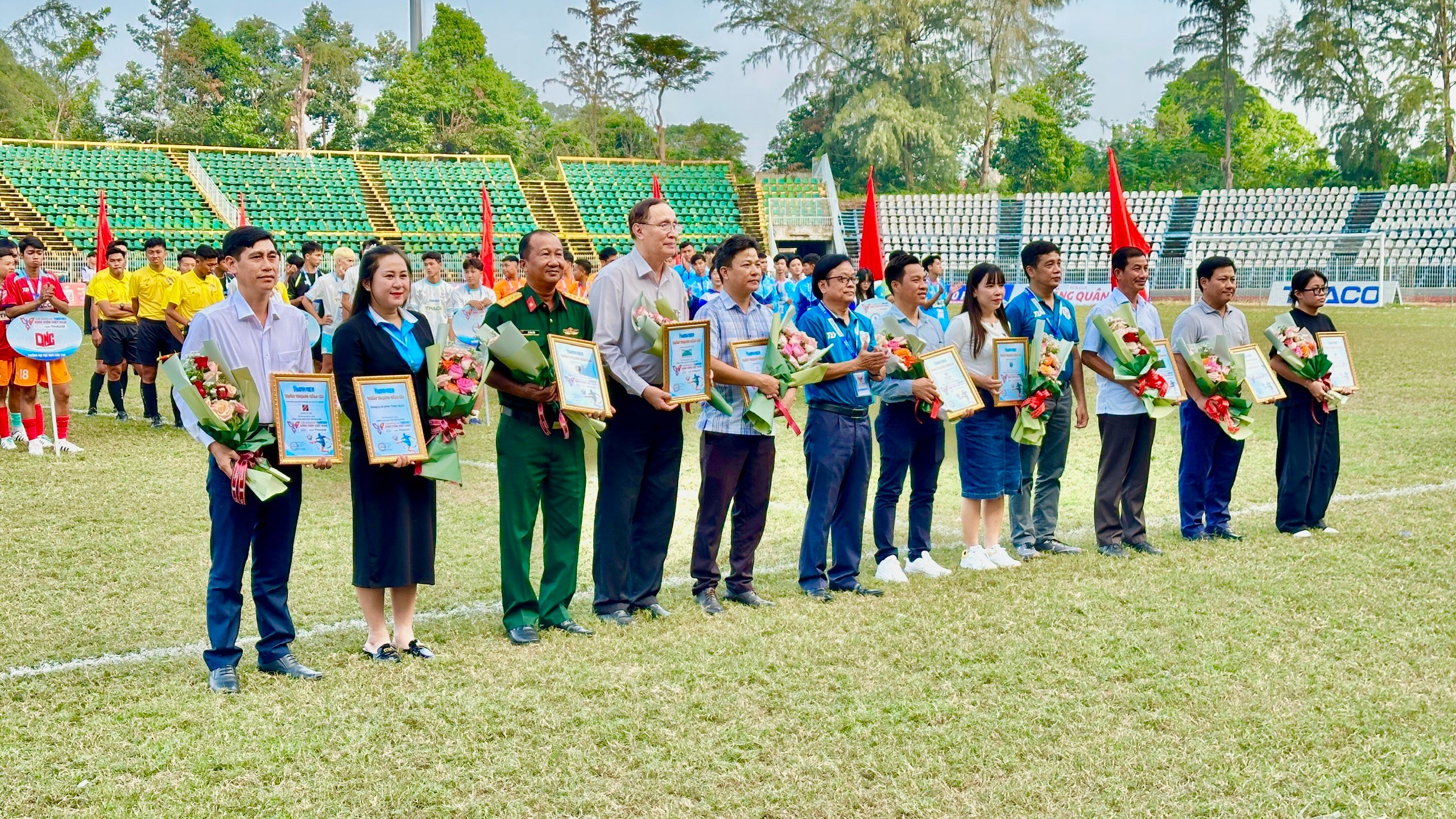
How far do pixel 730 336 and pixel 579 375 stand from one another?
0.96m

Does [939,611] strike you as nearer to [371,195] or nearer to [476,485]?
[476,485]

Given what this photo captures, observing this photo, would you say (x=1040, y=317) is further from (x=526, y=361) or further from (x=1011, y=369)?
(x=526, y=361)

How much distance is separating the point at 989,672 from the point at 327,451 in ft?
8.66

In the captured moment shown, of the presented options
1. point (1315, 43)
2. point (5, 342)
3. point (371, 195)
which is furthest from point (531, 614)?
point (1315, 43)

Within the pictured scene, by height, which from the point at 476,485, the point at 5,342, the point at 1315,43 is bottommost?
the point at 476,485

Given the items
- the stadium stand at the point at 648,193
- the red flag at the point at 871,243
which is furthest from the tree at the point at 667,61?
the red flag at the point at 871,243

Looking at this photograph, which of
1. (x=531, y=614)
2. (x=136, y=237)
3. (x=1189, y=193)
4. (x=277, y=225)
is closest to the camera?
(x=531, y=614)

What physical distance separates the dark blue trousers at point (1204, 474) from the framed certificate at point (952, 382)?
1.81 meters

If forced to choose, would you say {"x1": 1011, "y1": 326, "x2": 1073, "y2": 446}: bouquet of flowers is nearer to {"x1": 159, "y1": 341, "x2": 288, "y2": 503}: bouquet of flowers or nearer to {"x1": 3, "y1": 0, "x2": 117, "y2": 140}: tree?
{"x1": 159, "y1": 341, "x2": 288, "y2": 503}: bouquet of flowers

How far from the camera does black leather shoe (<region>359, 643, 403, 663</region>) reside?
534 cm

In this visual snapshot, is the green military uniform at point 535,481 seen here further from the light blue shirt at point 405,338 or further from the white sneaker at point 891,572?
the white sneaker at point 891,572

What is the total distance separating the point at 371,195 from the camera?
38.6 metres

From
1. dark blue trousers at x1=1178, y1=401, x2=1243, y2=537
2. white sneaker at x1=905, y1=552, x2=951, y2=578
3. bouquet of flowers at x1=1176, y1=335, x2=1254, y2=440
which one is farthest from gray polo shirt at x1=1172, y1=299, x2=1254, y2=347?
white sneaker at x1=905, y1=552, x2=951, y2=578

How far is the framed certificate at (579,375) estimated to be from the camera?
216 inches
